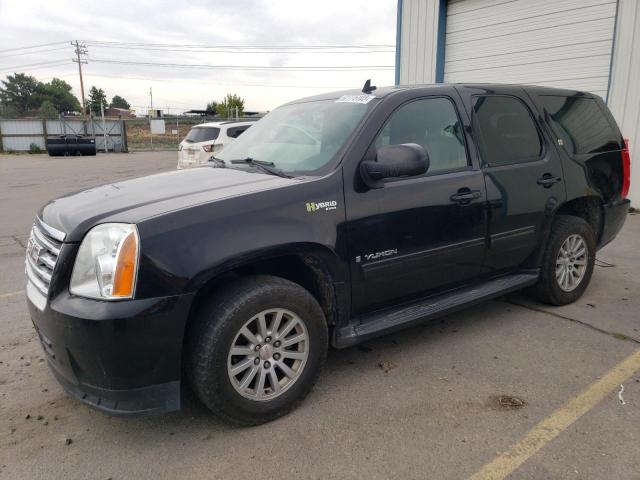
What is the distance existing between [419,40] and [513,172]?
886 cm

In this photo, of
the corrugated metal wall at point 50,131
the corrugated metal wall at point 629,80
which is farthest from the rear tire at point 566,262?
the corrugated metal wall at point 50,131

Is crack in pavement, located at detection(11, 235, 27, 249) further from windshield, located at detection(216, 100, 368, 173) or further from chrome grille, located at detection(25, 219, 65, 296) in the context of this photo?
chrome grille, located at detection(25, 219, 65, 296)

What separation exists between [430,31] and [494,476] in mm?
10831

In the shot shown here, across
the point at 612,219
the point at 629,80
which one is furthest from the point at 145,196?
the point at 629,80

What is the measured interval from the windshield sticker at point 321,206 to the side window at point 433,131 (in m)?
0.67

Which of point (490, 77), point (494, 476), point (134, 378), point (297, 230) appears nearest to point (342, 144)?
point (297, 230)

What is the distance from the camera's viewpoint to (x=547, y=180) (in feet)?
13.3

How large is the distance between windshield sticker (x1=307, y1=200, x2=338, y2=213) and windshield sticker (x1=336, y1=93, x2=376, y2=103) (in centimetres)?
88

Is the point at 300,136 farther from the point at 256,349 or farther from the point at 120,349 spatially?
the point at 120,349

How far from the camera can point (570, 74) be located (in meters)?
9.25

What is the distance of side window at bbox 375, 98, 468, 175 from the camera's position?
342cm

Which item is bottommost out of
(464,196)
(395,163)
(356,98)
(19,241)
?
(19,241)

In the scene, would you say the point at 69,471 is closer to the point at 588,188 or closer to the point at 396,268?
the point at 396,268

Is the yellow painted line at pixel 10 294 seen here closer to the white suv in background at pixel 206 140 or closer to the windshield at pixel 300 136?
the windshield at pixel 300 136
